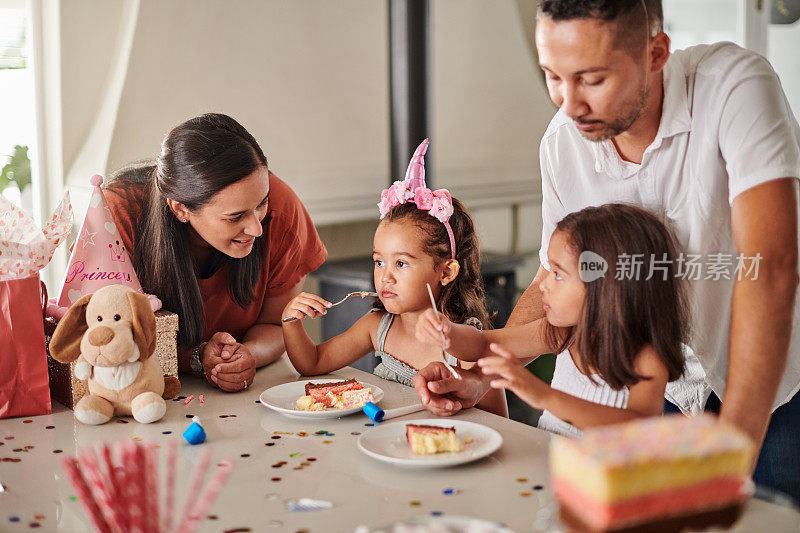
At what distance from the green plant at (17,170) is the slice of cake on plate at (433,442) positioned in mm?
2182

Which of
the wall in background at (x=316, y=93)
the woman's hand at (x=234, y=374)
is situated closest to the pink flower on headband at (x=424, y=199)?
the woman's hand at (x=234, y=374)

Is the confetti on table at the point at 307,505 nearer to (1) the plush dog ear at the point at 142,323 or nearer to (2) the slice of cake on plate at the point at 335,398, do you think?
(2) the slice of cake on plate at the point at 335,398

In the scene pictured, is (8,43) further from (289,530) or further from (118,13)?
(289,530)

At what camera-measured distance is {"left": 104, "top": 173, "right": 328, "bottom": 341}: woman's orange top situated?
1817mm

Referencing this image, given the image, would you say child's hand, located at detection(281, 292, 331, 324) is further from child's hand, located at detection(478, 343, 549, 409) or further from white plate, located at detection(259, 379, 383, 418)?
child's hand, located at detection(478, 343, 549, 409)

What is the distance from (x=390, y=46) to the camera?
355 cm

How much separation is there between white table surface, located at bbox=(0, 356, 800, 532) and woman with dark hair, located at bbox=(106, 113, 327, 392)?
0.23m

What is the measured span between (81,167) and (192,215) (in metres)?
1.32

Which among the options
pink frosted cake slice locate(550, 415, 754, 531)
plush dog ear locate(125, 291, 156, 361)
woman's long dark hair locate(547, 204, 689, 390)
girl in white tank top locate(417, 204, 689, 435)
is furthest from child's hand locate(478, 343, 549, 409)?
plush dog ear locate(125, 291, 156, 361)

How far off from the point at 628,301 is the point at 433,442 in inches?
15.9

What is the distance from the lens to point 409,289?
180cm

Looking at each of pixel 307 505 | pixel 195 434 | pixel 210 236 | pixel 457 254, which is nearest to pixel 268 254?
pixel 210 236

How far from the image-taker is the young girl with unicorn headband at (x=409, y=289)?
5.83ft

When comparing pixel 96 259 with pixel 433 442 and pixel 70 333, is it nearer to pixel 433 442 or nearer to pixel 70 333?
pixel 70 333
